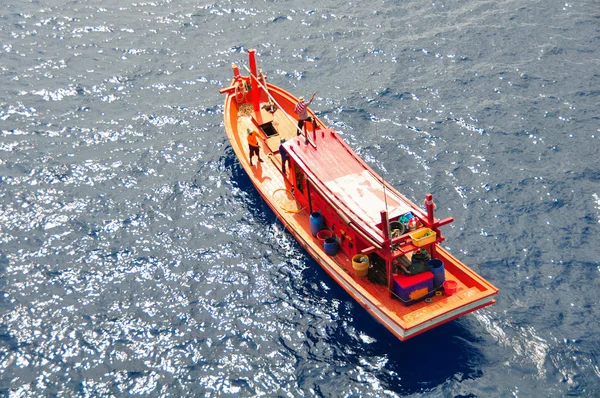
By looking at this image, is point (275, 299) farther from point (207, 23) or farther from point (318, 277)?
point (207, 23)

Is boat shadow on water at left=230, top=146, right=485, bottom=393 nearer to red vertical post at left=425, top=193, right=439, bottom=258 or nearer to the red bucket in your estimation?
the red bucket

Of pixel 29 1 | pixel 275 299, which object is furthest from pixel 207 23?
pixel 275 299

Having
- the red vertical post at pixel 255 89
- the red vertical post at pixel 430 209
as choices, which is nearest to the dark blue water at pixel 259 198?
the red vertical post at pixel 255 89

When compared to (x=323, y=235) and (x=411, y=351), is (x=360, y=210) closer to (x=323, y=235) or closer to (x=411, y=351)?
(x=323, y=235)

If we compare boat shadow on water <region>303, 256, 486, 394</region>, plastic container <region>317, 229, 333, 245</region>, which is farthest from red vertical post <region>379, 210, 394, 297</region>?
plastic container <region>317, 229, 333, 245</region>

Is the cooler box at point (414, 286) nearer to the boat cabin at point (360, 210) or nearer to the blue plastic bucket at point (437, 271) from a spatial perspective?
the boat cabin at point (360, 210)

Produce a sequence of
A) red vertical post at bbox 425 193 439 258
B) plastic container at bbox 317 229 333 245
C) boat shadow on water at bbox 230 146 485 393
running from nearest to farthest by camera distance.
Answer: boat shadow on water at bbox 230 146 485 393 < red vertical post at bbox 425 193 439 258 < plastic container at bbox 317 229 333 245
